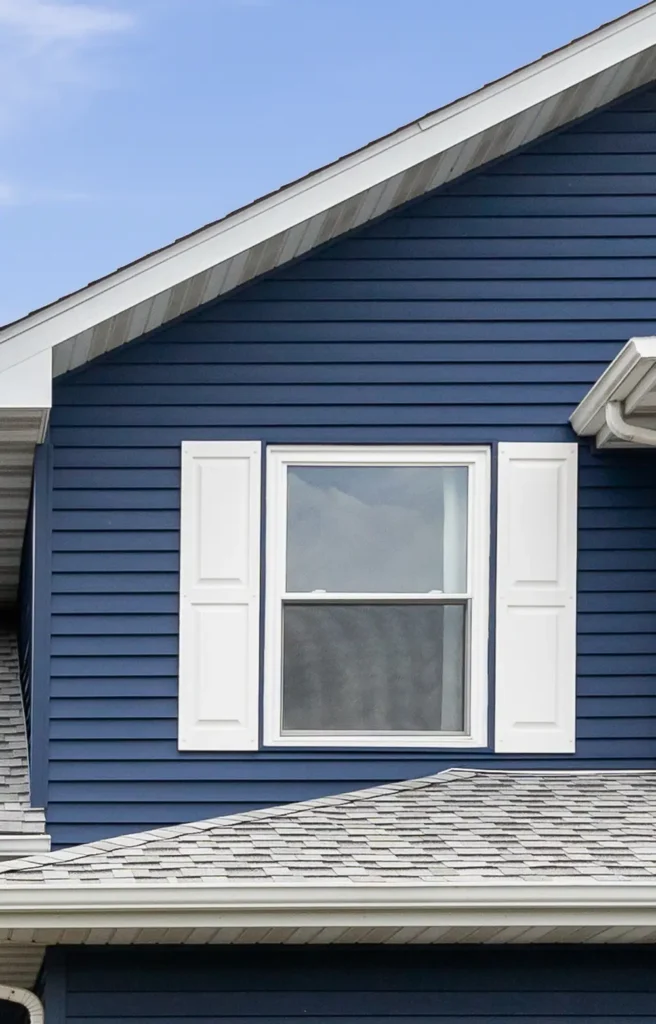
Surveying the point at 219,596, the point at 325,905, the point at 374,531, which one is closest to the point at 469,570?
the point at 374,531

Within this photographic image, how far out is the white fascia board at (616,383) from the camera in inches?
234

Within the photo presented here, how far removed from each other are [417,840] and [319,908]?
63 cm

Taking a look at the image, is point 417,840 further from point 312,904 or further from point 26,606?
point 26,606

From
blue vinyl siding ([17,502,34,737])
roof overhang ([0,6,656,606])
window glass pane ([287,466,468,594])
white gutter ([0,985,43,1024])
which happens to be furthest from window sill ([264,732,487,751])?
roof overhang ([0,6,656,606])

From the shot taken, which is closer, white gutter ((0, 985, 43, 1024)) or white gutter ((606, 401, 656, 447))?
white gutter ((0, 985, 43, 1024))

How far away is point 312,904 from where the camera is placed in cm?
559

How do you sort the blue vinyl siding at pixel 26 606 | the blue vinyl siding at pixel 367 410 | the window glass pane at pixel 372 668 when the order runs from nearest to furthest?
the blue vinyl siding at pixel 367 410, the window glass pane at pixel 372 668, the blue vinyl siding at pixel 26 606

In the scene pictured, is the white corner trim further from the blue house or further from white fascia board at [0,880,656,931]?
white fascia board at [0,880,656,931]

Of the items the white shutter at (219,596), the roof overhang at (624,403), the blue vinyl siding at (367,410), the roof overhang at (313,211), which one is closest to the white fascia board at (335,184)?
the roof overhang at (313,211)

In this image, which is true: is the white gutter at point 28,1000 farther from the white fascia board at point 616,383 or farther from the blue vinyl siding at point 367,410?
the white fascia board at point 616,383

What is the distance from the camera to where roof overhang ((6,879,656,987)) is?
5.58 metres

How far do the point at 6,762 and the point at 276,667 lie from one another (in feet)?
4.63

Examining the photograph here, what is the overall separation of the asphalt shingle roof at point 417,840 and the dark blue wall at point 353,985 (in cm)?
41

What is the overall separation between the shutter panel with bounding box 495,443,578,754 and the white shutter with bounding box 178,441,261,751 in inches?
45.2
